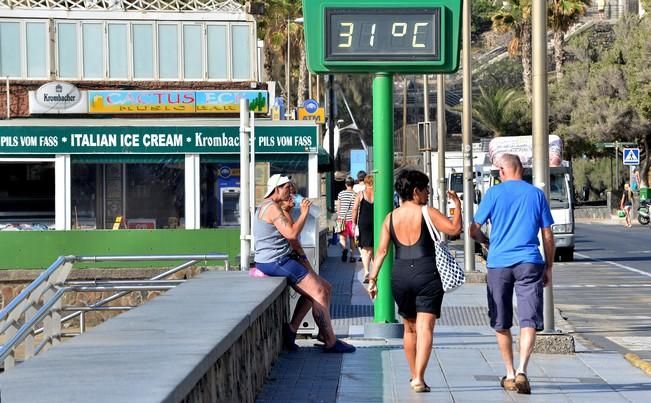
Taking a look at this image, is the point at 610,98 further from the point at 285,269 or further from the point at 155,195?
the point at 285,269

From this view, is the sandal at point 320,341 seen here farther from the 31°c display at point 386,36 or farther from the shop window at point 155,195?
the shop window at point 155,195

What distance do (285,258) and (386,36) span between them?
9.91 feet

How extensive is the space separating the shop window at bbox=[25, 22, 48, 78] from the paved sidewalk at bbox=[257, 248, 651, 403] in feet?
73.5

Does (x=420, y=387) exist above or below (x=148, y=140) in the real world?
below

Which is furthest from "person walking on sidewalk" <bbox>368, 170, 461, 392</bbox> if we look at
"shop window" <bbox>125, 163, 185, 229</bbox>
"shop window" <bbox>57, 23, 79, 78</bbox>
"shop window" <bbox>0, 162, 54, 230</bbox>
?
"shop window" <bbox>57, 23, 79, 78</bbox>

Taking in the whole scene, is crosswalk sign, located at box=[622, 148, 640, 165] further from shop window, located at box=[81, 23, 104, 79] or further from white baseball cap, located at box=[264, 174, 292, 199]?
white baseball cap, located at box=[264, 174, 292, 199]

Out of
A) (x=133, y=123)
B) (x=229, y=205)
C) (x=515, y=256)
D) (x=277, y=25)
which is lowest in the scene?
(x=515, y=256)

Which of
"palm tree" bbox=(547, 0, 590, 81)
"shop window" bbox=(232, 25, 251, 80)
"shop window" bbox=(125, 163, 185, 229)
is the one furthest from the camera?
"palm tree" bbox=(547, 0, 590, 81)

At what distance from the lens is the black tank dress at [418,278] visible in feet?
32.0

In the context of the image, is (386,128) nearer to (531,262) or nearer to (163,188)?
(531,262)

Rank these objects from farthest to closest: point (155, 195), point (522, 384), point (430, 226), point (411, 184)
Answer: point (155, 195), point (411, 184), point (430, 226), point (522, 384)

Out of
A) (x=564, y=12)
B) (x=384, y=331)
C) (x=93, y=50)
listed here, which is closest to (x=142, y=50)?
(x=93, y=50)

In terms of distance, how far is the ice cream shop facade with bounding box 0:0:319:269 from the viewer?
101 feet

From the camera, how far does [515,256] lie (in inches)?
388
